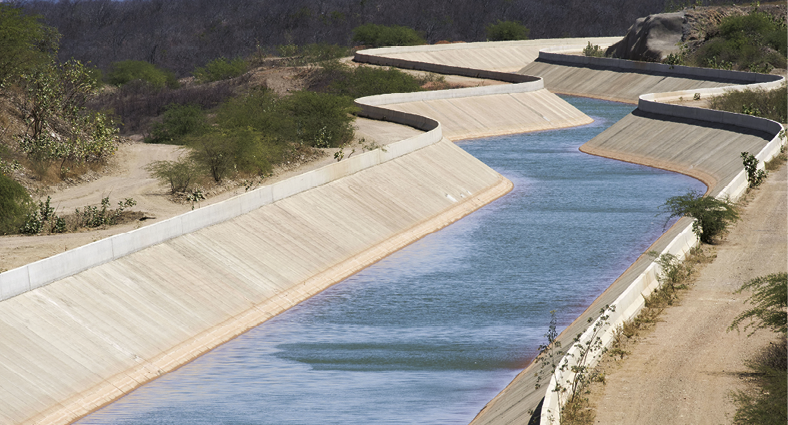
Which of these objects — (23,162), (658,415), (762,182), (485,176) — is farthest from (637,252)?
(23,162)

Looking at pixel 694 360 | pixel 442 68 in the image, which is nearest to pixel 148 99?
pixel 442 68

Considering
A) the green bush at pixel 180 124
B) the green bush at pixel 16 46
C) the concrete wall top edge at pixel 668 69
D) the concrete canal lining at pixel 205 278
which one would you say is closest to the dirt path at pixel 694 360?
the concrete canal lining at pixel 205 278

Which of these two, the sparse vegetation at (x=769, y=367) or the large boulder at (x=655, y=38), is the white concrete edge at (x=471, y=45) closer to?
the large boulder at (x=655, y=38)

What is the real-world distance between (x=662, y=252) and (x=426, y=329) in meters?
9.10

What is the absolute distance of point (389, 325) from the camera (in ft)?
105

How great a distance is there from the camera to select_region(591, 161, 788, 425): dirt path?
66.3 ft

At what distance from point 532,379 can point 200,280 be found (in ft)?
40.3

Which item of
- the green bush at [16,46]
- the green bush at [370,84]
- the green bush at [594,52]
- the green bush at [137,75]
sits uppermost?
the green bush at [16,46]

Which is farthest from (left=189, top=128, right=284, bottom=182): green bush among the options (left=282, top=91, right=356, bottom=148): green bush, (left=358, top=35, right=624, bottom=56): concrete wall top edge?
(left=358, top=35, right=624, bottom=56): concrete wall top edge

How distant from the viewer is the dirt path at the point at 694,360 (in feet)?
66.3

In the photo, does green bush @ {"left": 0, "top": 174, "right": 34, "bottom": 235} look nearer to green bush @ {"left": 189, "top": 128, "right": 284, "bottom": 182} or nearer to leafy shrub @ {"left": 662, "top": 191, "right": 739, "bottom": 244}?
green bush @ {"left": 189, "top": 128, "right": 284, "bottom": 182}

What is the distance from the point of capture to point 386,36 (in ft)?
443

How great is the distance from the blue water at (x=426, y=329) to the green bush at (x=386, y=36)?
83.4m

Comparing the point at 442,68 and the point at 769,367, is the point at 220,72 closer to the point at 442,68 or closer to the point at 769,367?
the point at 442,68
